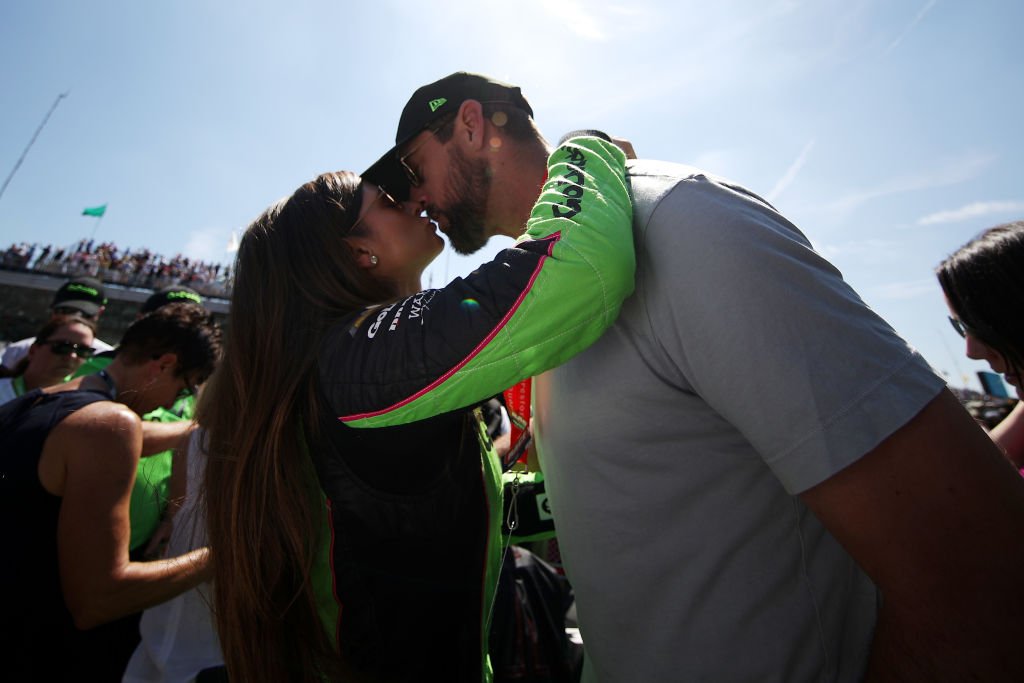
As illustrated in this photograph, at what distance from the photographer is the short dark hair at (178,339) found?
107 inches

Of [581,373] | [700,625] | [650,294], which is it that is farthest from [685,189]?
[700,625]

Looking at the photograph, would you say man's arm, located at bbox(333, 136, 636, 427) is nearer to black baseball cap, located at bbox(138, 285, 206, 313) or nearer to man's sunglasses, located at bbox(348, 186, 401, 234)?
man's sunglasses, located at bbox(348, 186, 401, 234)

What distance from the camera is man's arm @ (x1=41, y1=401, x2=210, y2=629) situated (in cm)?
179

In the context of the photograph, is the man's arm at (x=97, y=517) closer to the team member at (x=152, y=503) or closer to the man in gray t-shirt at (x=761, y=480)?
the team member at (x=152, y=503)

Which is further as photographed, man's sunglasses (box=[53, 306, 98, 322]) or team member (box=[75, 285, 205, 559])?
man's sunglasses (box=[53, 306, 98, 322])

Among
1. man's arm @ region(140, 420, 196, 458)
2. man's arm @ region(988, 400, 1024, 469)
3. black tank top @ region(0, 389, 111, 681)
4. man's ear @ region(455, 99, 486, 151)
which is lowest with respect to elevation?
black tank top @ region(0, 389, 111, 681)

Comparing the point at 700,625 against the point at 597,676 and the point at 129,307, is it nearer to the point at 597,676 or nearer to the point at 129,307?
the point at 597,676

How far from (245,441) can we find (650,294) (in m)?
1.18

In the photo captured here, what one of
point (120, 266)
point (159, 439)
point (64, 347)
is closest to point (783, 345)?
point (159, 439)

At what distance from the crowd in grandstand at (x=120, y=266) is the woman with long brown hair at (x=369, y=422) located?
985 inches

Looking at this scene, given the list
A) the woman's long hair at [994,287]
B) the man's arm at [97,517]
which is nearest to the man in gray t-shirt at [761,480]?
the woman's long hair at [994,287]

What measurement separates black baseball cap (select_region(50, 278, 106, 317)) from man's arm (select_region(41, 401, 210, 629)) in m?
3.37

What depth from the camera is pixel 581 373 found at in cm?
116

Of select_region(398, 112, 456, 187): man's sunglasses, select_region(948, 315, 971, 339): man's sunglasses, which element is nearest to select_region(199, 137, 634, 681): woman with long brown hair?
select_region(398, 112, 456, 187): man's sunglasses
